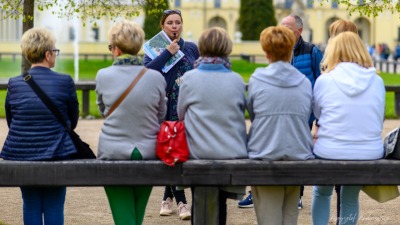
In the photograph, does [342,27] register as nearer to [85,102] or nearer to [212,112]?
[212,112]

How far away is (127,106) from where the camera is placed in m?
7.12

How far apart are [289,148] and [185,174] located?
2.28 feet

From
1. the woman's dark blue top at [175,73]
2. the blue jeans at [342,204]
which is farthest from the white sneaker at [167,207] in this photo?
the blue jeans at [342,204]

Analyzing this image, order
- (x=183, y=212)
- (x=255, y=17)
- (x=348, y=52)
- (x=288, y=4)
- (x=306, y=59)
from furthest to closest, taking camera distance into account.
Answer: (x=288, y=4), (x=255, y=17), (x=306, y=59), (x=183, y=212), (x=348, y=52)

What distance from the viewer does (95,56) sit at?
2542 inches

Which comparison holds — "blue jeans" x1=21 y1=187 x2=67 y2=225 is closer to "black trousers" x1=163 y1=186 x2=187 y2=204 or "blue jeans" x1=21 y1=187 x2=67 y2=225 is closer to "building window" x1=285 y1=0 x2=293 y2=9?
"black trousers" x1=163 y1=186 x2=187 y2=204

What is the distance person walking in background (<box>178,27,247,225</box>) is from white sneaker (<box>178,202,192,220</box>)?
2.08 m

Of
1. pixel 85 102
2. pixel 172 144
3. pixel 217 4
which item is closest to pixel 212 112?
pixel 172 144

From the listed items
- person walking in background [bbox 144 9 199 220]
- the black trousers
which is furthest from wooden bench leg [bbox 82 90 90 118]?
person walking in background [bbox 144 9 199 220]

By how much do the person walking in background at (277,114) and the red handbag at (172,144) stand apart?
451 mm

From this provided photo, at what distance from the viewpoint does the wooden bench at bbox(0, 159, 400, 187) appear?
7.02m

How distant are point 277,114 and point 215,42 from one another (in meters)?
0.63

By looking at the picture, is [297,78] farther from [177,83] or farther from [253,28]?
[253,28]

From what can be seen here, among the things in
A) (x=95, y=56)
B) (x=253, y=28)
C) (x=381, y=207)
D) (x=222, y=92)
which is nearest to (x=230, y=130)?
(x=222, y=92)
